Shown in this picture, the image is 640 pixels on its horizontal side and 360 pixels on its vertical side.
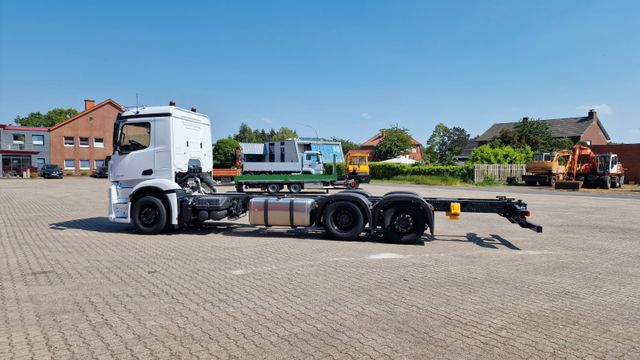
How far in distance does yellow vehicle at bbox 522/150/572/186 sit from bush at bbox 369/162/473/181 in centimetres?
501

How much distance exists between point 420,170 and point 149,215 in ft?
106

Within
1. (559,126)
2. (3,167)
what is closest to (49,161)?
(3,167)

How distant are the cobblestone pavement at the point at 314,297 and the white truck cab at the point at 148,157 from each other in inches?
42.3

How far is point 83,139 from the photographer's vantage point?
177ft

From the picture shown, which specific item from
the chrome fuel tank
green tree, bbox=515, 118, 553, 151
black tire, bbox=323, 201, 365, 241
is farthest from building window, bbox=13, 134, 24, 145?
green tree, bbox=515, 118, 553, 151

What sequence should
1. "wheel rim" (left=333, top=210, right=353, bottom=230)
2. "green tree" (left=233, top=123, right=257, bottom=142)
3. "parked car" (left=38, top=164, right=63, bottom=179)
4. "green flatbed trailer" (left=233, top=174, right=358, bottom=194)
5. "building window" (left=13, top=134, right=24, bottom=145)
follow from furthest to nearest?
1. "green tree" (left=233, top=123, right=257, bottom=142)
2. "building window" (left=13, top=134, right=24, bottom=145)
3. "parked car" (left=38, top=164, right=63, bottom=179)
4. "green flatbed trailer" (left=233, top=174, right=358, bottom=194)
5. "wheel rim" (left=333, top=210, right=353, bottom=230)

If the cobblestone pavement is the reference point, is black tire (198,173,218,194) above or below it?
above

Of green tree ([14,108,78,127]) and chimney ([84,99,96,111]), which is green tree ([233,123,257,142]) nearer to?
green tree ([14,108,78,127])

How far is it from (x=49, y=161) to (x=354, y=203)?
56.6 metres

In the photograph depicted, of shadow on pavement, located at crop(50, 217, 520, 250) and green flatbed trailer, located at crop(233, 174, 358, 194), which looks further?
green flatbed trailer, located at crop(233, 174, 358, 194)

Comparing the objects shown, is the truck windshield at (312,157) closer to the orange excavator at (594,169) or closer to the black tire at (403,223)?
the black tire at (403,223)

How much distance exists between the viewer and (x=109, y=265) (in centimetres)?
685

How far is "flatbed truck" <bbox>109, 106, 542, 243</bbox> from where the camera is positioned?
29.6 feet

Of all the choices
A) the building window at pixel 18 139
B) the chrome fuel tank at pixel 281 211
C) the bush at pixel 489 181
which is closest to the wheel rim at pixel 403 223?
the chrome fuel tank at pixel 281 211
